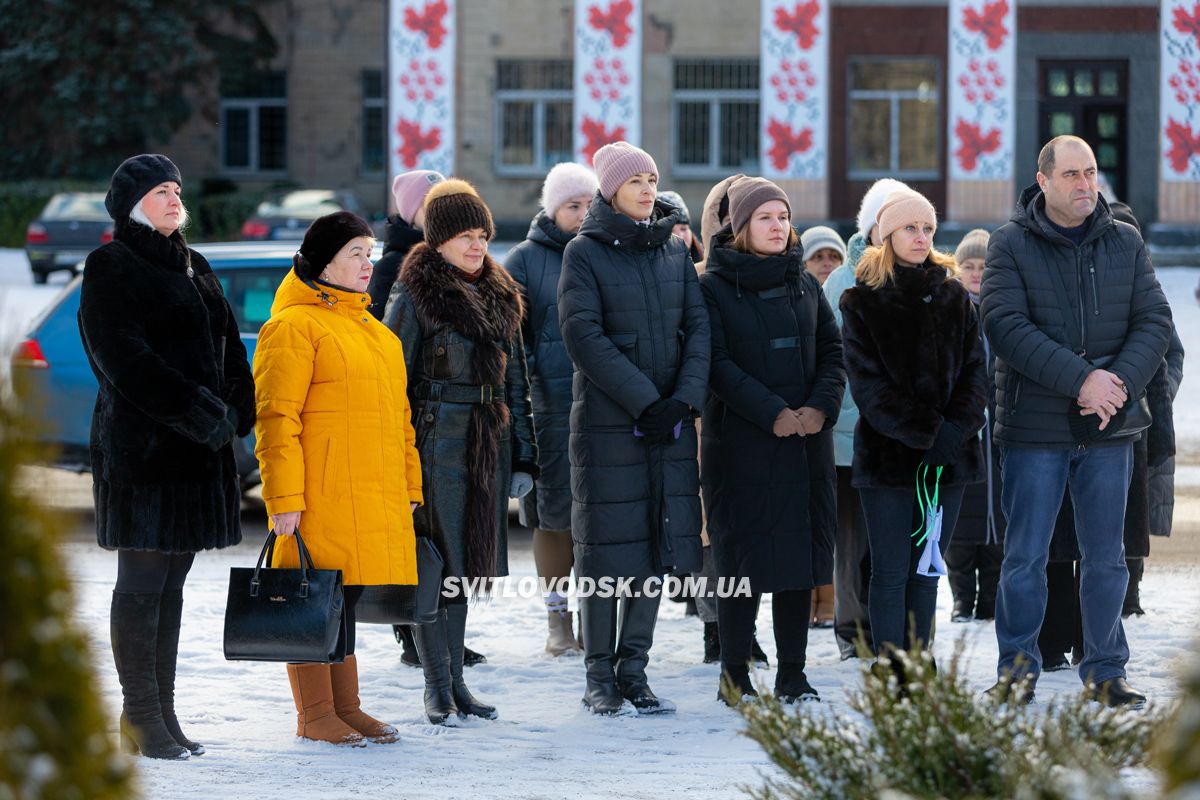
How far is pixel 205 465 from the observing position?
593 cm

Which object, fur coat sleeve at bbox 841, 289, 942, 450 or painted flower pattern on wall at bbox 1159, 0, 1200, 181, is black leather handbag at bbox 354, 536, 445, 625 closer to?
fur coat sleeve at bbox 841, 289, 942, 450

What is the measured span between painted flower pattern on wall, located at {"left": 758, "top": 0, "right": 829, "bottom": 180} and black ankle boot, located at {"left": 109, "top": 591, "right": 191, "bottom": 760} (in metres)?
24.9

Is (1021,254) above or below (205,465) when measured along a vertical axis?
above

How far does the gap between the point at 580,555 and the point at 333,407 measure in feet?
4.11

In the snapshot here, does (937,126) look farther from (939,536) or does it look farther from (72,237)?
(939,536)

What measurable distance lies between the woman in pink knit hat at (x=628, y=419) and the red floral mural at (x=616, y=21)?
2493 cm

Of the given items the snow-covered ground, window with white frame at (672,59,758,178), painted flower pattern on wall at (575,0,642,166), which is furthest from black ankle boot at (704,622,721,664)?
window with white frame at (672,59,758,178)

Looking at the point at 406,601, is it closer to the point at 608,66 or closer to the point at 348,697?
the point at 348,697

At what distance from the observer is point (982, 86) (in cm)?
2930

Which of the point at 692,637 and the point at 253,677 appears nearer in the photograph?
the point at 253,677

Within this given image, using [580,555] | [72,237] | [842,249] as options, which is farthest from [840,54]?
[580,555]

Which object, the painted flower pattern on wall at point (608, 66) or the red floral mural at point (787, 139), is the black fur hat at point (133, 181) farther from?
the painted flower pattern on wall at point (608, 66)

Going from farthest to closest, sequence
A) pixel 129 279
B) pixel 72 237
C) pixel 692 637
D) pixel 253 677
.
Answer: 1. pixel 72 237
2. pixel 692 637
3. pixel 253 677
4. pixel 129 279

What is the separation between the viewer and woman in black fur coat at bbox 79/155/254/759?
226 inches
